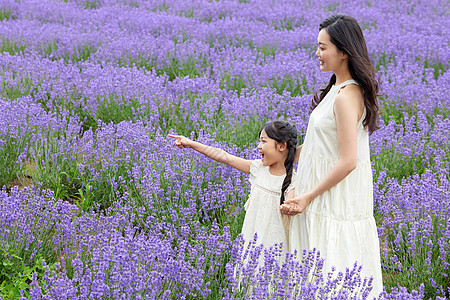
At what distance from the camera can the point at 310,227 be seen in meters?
2.79

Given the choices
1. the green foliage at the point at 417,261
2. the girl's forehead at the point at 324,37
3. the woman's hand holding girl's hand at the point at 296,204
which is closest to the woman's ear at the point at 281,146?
the woman's hand holding girl's hand at the point at 296,204

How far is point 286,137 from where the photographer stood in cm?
300

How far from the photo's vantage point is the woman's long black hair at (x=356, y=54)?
268cm

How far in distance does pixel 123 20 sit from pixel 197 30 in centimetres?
125

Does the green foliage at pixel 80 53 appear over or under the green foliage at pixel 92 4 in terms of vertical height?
under

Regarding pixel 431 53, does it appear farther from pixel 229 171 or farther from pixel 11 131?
pixel 11 131

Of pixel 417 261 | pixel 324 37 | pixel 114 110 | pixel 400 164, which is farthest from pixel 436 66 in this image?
pixel 324 37

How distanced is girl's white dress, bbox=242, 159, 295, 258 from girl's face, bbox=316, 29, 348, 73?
0.63 m

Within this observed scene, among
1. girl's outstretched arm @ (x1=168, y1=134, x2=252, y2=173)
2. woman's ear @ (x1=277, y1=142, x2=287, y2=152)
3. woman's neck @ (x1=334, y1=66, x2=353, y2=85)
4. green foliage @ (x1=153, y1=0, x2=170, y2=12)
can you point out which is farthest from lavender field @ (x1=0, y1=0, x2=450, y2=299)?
green foliage @ (x1=153, y1=0, x2=170, y2=12)

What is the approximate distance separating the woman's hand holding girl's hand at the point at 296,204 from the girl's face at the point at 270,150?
1.21ft

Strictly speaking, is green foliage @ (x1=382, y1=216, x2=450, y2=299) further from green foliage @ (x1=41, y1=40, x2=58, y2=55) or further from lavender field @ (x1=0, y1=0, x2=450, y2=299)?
green foliage @ (x1=41, y1=40, x2=58, y2=55)

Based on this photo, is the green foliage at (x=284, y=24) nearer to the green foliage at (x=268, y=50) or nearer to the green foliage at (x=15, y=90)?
the green foliage at (x=268, y=50)

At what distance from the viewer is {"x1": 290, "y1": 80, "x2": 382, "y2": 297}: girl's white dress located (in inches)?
107

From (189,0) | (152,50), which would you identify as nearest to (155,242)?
(152,50)
